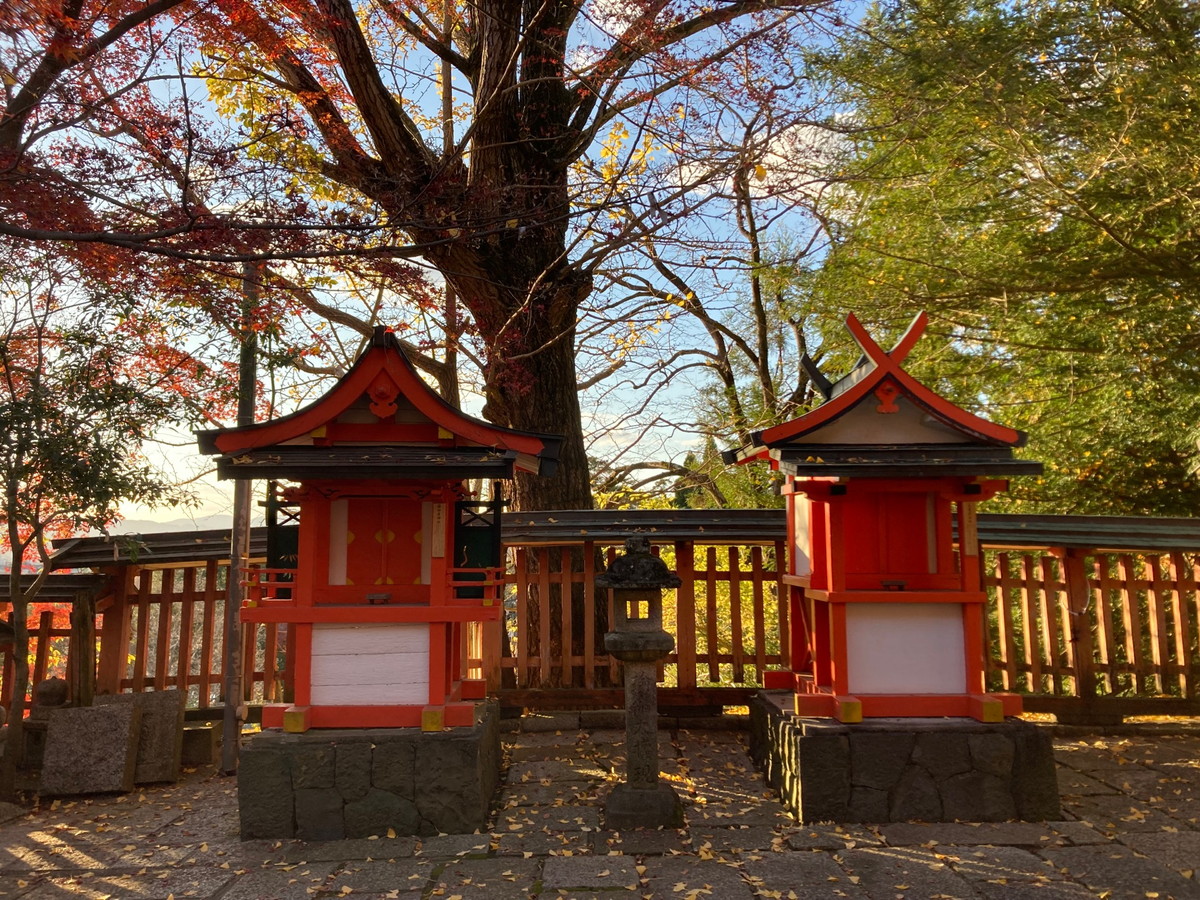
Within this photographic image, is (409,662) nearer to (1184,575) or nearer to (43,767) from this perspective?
(43,767)

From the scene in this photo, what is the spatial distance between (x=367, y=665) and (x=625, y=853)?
2169 millimetres

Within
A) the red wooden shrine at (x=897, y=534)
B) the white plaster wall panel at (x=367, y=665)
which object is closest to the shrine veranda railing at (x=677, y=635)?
the red wooden shrine at (x=897, y=534)

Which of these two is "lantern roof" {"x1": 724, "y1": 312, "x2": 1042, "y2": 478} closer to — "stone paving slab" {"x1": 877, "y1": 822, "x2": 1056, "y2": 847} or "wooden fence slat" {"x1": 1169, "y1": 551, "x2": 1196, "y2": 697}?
"stone paving slab" {"x1": 877, "y1": 822, "x2": 1056, "y2": 847}

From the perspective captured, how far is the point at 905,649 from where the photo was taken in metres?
5.80

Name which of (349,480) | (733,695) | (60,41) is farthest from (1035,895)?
(60,41)

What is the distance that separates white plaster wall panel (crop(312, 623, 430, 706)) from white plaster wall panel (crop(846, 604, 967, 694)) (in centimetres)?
314

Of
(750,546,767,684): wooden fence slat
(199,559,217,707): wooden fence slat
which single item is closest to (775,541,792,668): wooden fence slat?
(750,546,767,684): wooden fence slat

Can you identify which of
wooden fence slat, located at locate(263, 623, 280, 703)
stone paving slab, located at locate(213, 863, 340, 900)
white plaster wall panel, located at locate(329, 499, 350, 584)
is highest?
white plaster wall panel, located at locate(329, 499, 350, 584)

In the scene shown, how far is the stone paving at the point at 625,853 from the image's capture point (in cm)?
451

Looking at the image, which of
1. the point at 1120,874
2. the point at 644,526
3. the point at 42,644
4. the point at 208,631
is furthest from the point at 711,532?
the point at 42,644

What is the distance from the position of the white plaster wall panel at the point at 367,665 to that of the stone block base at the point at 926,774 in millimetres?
2790

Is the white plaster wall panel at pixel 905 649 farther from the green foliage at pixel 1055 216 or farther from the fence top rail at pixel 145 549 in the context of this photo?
the fence top rail at pixel 145 549

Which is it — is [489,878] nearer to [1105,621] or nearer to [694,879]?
[694,879]

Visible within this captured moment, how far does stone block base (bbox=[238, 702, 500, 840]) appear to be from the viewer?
5.39 metres
